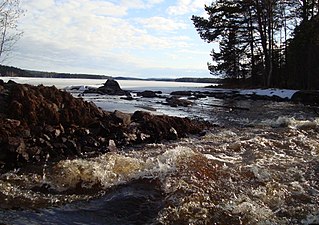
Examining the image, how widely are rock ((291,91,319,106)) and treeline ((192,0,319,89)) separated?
584 centimetres

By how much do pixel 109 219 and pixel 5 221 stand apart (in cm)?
132

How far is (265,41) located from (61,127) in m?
30.6

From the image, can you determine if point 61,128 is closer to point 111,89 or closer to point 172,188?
point 172,188

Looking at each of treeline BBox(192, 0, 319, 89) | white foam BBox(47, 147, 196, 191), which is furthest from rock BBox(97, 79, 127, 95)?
white foam BBox(47, 147, 196, 191)

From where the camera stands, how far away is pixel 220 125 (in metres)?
14.4

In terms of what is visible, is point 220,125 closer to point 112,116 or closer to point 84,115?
point 112,116

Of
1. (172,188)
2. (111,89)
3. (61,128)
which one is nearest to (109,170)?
(172,188)

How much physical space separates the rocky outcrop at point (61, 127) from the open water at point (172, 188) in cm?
77

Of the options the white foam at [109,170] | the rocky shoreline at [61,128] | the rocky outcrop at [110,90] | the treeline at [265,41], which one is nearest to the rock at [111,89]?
the rocky outcrop at [110,90]

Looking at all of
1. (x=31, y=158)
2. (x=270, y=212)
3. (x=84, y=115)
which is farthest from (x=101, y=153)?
(x=270, y=212)

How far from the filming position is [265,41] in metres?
36.7

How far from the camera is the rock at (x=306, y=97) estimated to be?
2477cm

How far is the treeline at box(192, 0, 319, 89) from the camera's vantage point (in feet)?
109

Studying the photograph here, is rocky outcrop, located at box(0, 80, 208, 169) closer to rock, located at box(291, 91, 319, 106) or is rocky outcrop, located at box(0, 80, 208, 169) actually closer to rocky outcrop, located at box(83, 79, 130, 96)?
rock, located at box(291, 91, 319, 106)
